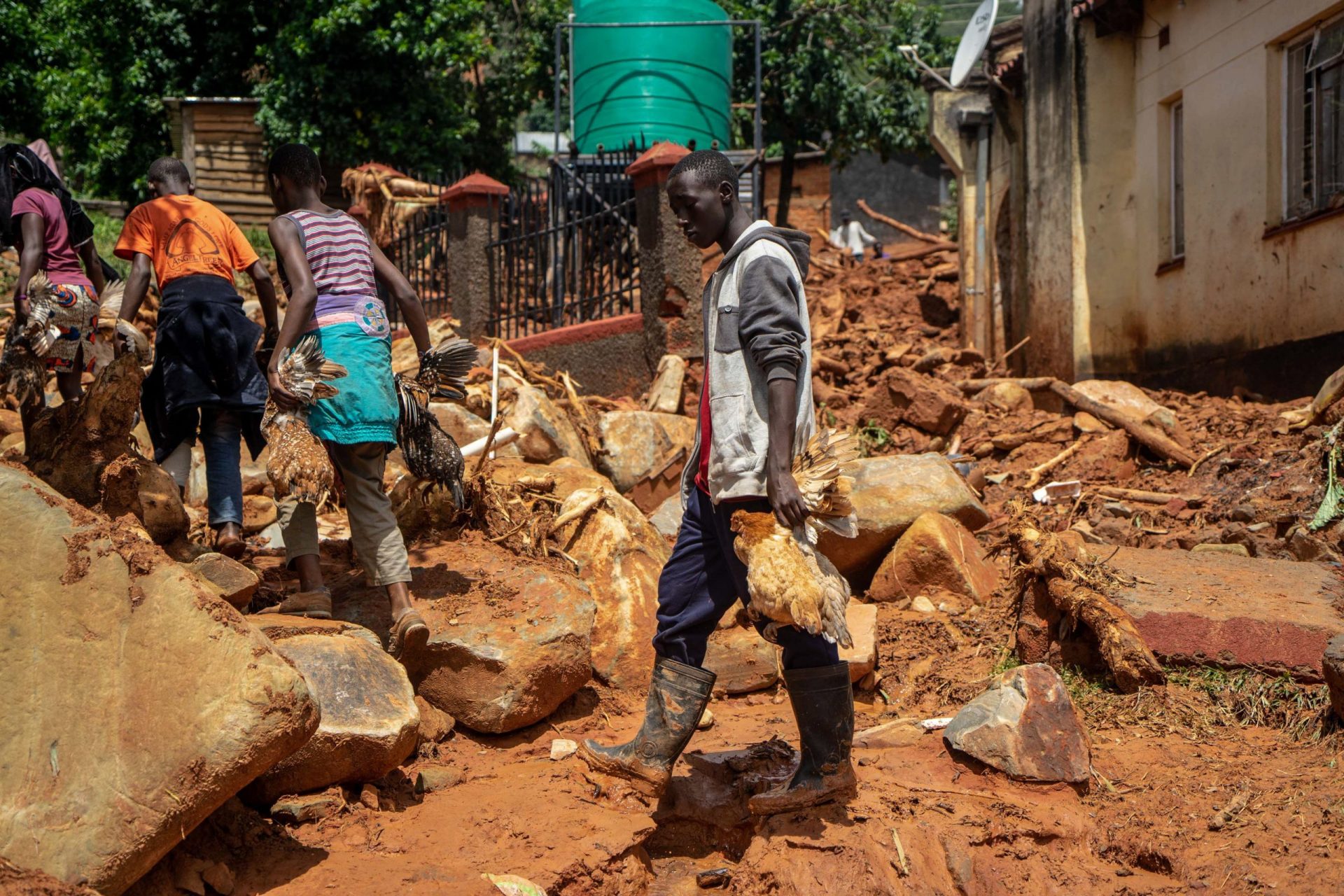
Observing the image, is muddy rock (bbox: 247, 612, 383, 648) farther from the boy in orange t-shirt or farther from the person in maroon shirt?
the person in maroon shirt

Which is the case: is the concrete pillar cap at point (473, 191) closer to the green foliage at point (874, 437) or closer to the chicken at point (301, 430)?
the green foliage at point (874, 437)

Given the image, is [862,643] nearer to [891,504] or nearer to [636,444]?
[891,504]

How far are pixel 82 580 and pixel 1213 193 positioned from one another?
8627 mm

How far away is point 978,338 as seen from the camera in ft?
41.4

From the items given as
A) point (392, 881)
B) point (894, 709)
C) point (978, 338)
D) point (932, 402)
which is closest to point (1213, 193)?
point (932, 402)

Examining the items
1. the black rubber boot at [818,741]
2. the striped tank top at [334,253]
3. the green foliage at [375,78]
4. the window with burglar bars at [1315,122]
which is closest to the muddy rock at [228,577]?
the striped tank top at [334,253]

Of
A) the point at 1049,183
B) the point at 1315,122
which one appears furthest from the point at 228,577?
the point at 1049,183

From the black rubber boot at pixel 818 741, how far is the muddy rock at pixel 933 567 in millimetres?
2411

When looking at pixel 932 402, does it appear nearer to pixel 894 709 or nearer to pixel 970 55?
pixel 894 709

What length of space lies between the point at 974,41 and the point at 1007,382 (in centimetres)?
437

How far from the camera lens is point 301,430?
13.0 ft

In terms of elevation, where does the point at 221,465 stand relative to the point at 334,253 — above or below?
below

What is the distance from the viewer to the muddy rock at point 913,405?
8789 mm

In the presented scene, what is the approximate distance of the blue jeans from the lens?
451 centimetres
